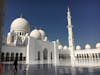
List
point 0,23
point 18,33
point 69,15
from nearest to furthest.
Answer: point 0,23 → point 18,33 → point 69,15

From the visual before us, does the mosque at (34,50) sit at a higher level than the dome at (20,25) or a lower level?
lower

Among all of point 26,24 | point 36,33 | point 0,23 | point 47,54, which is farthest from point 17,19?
point 0,23

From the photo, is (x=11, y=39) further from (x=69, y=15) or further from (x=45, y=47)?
(x=69, y=15)

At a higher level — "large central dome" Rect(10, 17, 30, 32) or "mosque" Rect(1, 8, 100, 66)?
"large central dome" Rect(10, 17, 30, 32)

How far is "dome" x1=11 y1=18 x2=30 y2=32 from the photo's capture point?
93.8 feet

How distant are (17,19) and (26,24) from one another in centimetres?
202

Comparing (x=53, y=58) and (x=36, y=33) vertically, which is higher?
(x=36, y=33)

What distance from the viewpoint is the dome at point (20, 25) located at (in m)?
28.6

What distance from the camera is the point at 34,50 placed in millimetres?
23312

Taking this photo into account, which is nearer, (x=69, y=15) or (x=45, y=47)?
(x=45, y=47)

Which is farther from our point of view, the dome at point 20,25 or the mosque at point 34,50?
the dome at point 20,25

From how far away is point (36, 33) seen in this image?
2905 cm

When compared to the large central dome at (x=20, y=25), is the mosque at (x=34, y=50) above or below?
below

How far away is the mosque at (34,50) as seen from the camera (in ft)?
70.4
